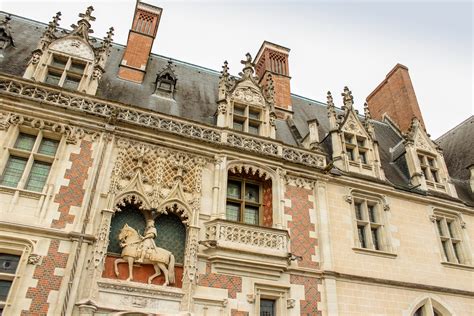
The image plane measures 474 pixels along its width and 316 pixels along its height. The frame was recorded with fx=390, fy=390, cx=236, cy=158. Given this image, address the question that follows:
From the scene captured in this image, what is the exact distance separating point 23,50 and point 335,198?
11.7 m

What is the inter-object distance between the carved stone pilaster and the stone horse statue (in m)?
0.33

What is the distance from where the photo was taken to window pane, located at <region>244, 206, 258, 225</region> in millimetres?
11359

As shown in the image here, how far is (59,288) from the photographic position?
26.6 feet

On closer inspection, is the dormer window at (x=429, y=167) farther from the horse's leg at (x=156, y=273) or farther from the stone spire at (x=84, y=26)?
the stone spire at (x=84, y=26)


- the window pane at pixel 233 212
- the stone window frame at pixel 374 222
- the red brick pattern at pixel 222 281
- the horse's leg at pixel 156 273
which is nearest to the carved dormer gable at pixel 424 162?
the stone window frame at pixel 374 222

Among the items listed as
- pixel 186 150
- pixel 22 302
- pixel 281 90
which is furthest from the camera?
pixel 281 90

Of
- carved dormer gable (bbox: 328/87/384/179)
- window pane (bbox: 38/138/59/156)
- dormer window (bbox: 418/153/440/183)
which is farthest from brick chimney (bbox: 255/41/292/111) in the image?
window pane (bbox: 38/138/59/156)

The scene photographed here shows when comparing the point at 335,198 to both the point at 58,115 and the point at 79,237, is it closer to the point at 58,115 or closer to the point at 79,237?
the point at 79,237

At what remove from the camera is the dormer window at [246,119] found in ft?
43.2

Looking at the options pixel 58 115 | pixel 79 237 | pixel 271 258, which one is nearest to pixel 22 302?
pixel 79 237

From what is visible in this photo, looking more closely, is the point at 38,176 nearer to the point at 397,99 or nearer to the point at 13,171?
the point at 13,171

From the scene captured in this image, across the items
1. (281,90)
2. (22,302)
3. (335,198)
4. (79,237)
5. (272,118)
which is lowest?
(22,302)

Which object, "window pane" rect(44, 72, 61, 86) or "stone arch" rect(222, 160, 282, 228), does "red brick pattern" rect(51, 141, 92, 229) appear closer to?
"window pane" rect(44, 72, 61, 86)

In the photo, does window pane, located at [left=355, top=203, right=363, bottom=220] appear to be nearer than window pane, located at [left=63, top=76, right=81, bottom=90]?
No
